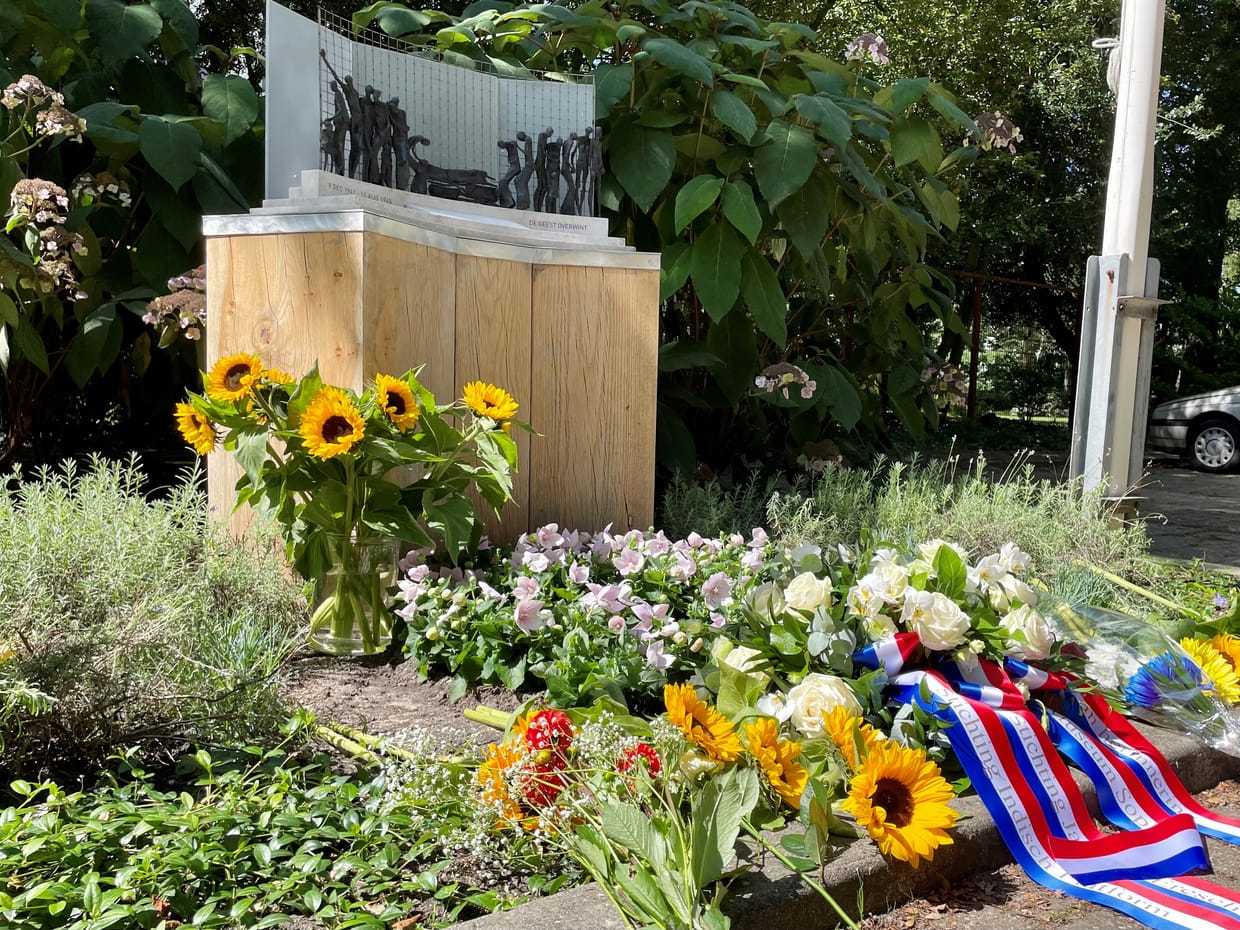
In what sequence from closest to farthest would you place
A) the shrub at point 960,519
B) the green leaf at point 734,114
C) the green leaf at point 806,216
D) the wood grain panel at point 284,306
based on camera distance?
the wood grain panel at point 284,306 < the shrub at point 960,519 < the green leaf at point 734,114 < the green leaf at point 806,216

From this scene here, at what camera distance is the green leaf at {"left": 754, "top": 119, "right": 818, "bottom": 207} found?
4617mm

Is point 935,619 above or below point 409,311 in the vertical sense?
below

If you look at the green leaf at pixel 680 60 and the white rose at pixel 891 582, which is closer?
the white rose at pixel 891 582

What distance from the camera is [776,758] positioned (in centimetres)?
201

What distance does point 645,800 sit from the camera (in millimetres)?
1919

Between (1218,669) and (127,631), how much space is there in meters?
2.74

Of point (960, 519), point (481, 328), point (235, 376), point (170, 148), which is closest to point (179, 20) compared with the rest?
point (170, 148)

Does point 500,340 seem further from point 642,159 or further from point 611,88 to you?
point 611,88

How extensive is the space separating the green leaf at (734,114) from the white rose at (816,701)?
3.01 m

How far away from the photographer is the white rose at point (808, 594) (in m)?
2.49

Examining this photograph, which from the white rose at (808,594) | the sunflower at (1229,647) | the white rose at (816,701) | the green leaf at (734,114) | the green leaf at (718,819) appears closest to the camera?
the green leaf at (718,819)

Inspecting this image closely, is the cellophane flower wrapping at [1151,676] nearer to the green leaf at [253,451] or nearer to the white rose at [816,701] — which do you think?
the white rose at [816,701]

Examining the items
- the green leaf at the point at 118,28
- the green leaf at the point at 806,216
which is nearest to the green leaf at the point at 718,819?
the green leaf at the point at 806,216

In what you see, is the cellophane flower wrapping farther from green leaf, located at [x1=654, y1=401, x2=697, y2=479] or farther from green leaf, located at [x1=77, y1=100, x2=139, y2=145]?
green leaf, located at [x1=77, y1=100, x2=139, y2=145]
